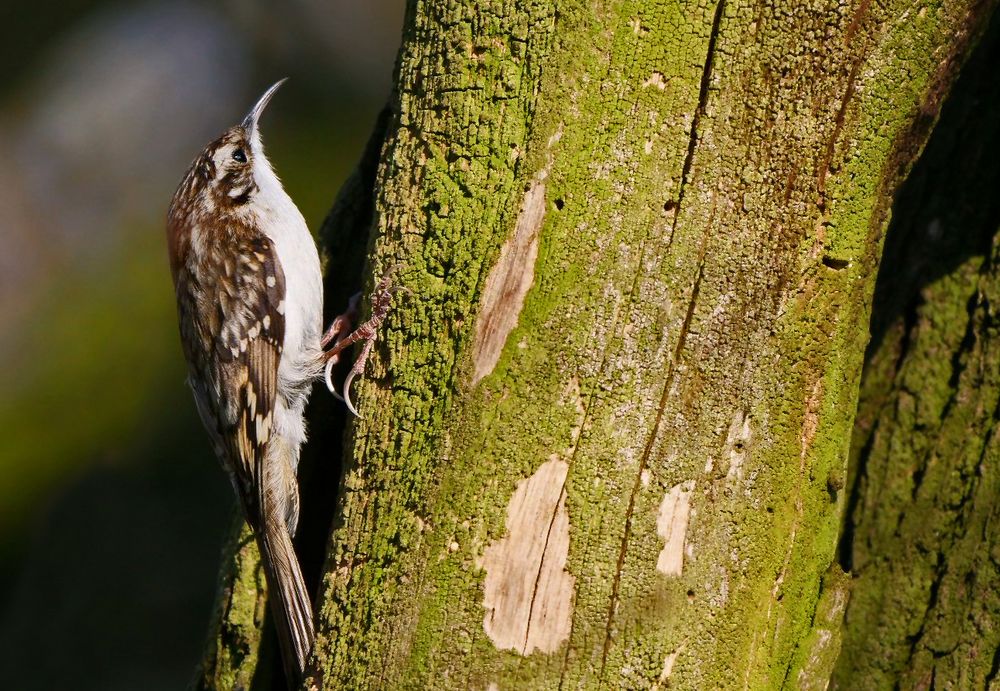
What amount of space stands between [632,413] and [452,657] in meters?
0.62

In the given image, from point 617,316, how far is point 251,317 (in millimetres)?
1436

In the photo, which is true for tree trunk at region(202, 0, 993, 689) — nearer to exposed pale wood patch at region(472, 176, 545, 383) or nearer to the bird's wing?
exposed pale wood patch at region(472, 176, 545, 383)

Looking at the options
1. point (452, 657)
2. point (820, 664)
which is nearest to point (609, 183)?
point (452, 657)

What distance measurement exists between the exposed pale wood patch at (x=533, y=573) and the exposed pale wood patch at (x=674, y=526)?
20 centimetres

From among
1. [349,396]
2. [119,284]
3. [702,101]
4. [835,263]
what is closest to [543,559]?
[349,396]

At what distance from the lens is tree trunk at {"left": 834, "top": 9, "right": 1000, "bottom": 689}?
96.3 inches

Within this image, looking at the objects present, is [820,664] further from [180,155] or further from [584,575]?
[180,155]

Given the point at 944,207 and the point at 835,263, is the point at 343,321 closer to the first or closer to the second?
the point at 835,263

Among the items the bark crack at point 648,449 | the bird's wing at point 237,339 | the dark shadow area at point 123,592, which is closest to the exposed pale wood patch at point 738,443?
the bark crack at point 648,449

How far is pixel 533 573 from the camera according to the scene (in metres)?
2.00

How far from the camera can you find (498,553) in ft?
6.61

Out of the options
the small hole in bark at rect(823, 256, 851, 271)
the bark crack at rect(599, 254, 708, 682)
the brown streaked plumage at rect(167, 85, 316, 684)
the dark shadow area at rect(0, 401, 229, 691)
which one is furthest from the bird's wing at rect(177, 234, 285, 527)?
the dark shadow area at rect(0, 401, 229, 691)

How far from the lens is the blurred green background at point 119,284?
5.56 metres

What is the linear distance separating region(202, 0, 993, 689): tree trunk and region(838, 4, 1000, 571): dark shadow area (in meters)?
0.56
